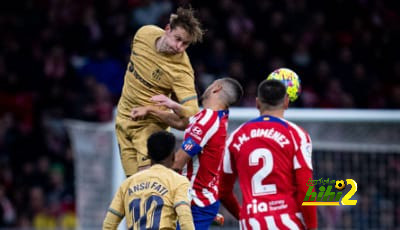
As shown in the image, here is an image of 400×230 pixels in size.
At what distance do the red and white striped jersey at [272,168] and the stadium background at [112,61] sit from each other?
6593 mm

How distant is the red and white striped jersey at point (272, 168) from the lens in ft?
21.3

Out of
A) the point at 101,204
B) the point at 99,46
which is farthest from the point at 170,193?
the point at 99,46

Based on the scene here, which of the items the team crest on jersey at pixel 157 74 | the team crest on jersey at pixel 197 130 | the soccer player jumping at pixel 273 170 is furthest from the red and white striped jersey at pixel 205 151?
the soccer player jumping at pixel 273 170

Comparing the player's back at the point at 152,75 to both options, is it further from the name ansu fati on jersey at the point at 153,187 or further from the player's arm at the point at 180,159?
the name ansu fati on jersey at the point at 153,187

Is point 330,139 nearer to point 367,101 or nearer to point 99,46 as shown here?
point 367,101

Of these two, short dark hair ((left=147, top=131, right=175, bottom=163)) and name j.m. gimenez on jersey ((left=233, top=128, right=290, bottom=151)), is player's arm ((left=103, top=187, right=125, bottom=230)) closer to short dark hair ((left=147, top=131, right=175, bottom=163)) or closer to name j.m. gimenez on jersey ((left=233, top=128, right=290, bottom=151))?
short dark hair ((left=147, top=131, right=175, bottom=163))

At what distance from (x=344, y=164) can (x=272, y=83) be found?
207 inches

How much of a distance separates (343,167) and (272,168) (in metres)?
5.36

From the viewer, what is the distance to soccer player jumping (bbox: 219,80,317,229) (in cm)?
648

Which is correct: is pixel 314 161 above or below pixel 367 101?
below

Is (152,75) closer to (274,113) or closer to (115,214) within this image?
(274,113)

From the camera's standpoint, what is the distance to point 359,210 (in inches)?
452

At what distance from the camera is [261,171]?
6523 millimetres

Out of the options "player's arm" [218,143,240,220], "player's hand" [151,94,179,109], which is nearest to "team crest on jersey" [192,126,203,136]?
"player's hand" [151,94,179,109]
